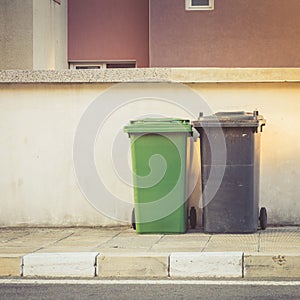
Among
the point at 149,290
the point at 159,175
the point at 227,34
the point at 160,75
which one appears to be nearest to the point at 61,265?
the point at 149,290

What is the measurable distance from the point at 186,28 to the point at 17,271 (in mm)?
9896

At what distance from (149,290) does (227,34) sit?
10.6 meters

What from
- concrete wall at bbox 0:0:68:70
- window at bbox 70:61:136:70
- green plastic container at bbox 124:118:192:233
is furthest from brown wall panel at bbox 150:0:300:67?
green plastic container at bbox 124:118:192:233

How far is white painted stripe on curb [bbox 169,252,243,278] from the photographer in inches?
310

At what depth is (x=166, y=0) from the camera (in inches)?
674

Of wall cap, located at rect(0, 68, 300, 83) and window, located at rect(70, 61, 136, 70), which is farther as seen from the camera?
window, located at rect(70, 61, 136, 70)

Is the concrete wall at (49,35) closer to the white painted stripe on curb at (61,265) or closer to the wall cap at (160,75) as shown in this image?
the wall cap at (160,75)

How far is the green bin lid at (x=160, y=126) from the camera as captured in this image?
9.70 m

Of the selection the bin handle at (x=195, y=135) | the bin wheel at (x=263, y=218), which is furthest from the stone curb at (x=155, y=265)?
the bin handle at (x=195, y=135)

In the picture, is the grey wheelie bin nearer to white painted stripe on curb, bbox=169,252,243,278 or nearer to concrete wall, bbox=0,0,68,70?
white painted stripe on curb, bbox=169,252,243,278

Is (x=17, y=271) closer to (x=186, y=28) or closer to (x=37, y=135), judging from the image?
(x=37, y=135)

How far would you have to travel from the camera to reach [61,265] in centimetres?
805

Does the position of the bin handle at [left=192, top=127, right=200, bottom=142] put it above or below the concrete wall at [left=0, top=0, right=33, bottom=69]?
below

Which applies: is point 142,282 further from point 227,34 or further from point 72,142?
point 227,34
